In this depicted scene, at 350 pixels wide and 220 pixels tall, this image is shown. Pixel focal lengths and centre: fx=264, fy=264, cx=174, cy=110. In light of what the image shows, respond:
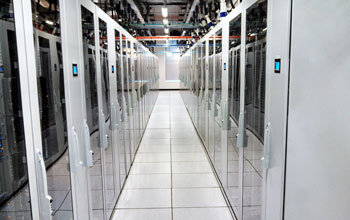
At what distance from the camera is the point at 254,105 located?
6.83 feet

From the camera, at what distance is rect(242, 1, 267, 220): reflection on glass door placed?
187 cm

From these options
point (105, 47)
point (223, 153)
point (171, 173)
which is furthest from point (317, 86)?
point (171, 173)

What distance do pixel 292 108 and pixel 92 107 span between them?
4.91ft

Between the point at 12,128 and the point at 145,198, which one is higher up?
the point at 12,128

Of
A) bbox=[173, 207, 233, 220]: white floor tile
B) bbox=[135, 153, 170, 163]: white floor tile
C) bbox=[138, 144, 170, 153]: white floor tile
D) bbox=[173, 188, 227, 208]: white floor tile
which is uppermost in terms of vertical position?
bbox=[138, 144, 170, 153]: white floor tile

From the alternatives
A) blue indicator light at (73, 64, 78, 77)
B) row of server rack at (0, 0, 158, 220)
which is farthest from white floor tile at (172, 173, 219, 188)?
blue indicator light at (73, 64, 78, 77)

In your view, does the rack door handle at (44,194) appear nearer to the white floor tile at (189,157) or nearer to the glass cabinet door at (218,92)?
the glass cabinet door at (218,92)

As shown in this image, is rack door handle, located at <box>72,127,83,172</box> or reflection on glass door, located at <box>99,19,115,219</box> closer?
rack door handle, located at <box>72,127,83,172</box>

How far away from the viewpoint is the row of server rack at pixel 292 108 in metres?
1.08

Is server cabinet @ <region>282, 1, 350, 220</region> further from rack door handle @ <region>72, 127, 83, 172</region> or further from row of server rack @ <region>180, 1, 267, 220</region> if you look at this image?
rack door handle @ <region>72, 127, 83, 172</region>

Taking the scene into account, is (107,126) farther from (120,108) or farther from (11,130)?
(11,130)

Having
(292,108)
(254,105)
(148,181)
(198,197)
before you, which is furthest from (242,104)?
A: (148,181)

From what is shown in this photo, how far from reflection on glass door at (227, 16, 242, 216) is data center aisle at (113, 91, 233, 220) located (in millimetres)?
311

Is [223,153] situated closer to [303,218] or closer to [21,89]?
[303,218]
